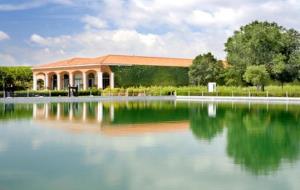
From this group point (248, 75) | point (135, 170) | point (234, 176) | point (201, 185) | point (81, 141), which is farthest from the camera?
point (248, 75)

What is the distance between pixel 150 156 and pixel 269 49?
1520 inches

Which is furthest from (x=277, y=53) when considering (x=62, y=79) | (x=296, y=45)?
(x=62, y=79)

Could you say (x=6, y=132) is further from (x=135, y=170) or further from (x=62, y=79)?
(x=62, y=79)

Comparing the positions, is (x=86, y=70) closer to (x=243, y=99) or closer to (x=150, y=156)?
(x=243, y=99)

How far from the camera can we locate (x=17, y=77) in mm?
66250

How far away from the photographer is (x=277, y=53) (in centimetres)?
4816

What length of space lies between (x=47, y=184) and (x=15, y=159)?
2.79m

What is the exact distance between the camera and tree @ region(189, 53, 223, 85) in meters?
55.6

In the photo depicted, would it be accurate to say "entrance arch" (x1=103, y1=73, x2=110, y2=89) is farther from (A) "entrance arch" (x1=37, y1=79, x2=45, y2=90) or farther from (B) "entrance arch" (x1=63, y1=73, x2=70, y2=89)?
(A) "entrance arch" (x1=37, y1=79, x2=45, y2=90)

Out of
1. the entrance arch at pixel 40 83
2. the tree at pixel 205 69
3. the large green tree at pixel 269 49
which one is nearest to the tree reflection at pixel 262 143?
the large green tree at pixel 269 49

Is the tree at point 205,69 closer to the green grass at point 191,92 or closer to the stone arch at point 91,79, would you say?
the green grass at point 191,92

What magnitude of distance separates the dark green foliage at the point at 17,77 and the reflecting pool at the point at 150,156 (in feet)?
145

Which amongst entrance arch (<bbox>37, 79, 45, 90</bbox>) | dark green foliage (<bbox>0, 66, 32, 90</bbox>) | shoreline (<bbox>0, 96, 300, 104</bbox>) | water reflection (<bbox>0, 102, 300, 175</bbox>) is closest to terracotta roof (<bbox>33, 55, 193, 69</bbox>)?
entrance arch (<bbox>37, 79, 45, 90</bbox>)

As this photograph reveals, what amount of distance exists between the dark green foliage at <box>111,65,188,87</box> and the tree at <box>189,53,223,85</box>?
171 inches
